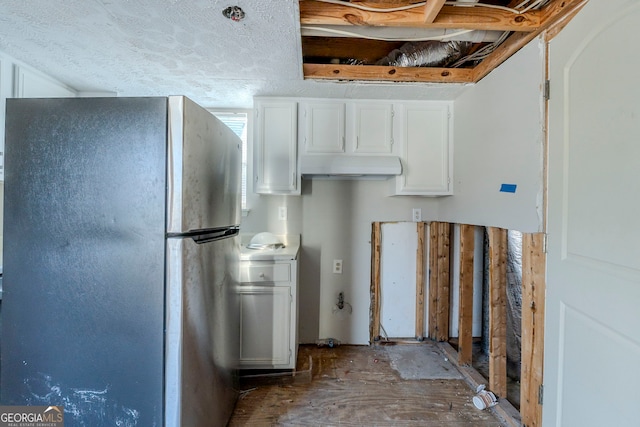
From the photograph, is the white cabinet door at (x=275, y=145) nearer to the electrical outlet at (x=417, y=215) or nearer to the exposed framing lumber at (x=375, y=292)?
the exposed framing lumber at (x=375, y=292)

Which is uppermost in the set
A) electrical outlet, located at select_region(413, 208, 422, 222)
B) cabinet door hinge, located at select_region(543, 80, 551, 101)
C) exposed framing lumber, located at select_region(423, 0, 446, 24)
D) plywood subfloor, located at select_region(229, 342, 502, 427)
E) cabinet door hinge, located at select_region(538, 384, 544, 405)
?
exposed framing lumber, located at select_region(423, 0, 446, 24)

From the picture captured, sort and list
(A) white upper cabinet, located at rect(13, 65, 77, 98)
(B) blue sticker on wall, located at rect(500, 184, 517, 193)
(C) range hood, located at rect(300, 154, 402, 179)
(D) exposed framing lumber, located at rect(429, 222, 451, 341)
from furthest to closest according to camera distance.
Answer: (D) exposed framing lumber, located at rect(429, 222, 451, 341)
(C) range hood, located at rect(300, 154, 402, 179)
(A) white upper cabinet, located at rect(13, 65, 77, 98)
(B) blue sticker on wall, located at rect(500, 184, 517, 193)

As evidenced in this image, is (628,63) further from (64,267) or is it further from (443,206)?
(64,267)

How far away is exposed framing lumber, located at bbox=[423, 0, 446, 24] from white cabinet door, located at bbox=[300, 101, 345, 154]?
875 millimetres

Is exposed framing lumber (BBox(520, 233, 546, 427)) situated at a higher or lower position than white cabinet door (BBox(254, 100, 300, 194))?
lower

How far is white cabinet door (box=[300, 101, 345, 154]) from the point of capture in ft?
6.80

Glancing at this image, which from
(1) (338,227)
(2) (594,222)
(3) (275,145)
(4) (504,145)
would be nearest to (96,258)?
(3) (275,145)

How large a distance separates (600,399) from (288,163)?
1974mm

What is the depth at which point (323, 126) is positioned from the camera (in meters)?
2.08

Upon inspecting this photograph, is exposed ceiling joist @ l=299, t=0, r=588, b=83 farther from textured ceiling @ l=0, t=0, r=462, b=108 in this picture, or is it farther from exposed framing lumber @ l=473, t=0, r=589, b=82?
textured ceiling @ l=0, t=0, r=462, b=108

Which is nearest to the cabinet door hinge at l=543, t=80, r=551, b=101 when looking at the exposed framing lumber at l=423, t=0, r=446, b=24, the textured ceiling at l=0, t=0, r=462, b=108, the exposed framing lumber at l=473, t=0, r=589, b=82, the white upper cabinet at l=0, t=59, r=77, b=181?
the exposed framing lumber at l=473, t=0, r=589, b=82

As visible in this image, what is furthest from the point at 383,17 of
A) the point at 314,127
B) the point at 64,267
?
the point at 64,267

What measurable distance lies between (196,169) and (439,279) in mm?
2130

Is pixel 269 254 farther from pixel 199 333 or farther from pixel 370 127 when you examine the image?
pixel 370 127
